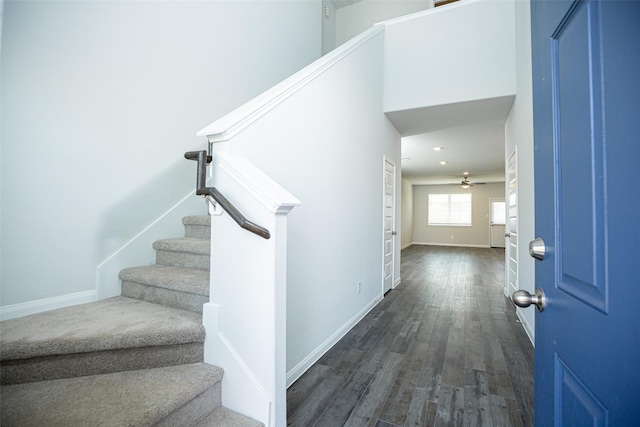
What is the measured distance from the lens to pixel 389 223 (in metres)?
4.50

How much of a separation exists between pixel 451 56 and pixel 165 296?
158 inches

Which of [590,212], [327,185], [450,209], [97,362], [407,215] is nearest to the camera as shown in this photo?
[590,212]

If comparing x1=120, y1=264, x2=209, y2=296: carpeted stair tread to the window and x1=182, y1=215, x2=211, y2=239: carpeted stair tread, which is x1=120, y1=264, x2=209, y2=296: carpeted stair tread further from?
the window

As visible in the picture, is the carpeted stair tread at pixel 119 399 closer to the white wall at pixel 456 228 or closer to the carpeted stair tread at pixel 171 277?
the carpeted stair tread at pixel 171 277

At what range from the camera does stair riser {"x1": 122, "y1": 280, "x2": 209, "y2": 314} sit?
1.68 m

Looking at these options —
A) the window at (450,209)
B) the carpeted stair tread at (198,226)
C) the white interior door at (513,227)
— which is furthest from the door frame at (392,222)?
the window at (450,209)

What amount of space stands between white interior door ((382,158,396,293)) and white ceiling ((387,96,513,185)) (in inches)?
30.1

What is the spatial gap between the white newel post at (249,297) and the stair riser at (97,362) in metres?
0.12

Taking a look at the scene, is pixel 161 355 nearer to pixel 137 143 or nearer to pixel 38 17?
pixel 137 143

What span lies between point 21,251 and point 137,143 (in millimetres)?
978

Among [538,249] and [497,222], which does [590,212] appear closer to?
[538,249]

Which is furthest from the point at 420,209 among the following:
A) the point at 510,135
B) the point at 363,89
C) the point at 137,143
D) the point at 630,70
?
the point at 630,70

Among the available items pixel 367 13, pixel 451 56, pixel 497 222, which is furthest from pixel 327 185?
pixel 497 222

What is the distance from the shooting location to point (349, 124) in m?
2.92
